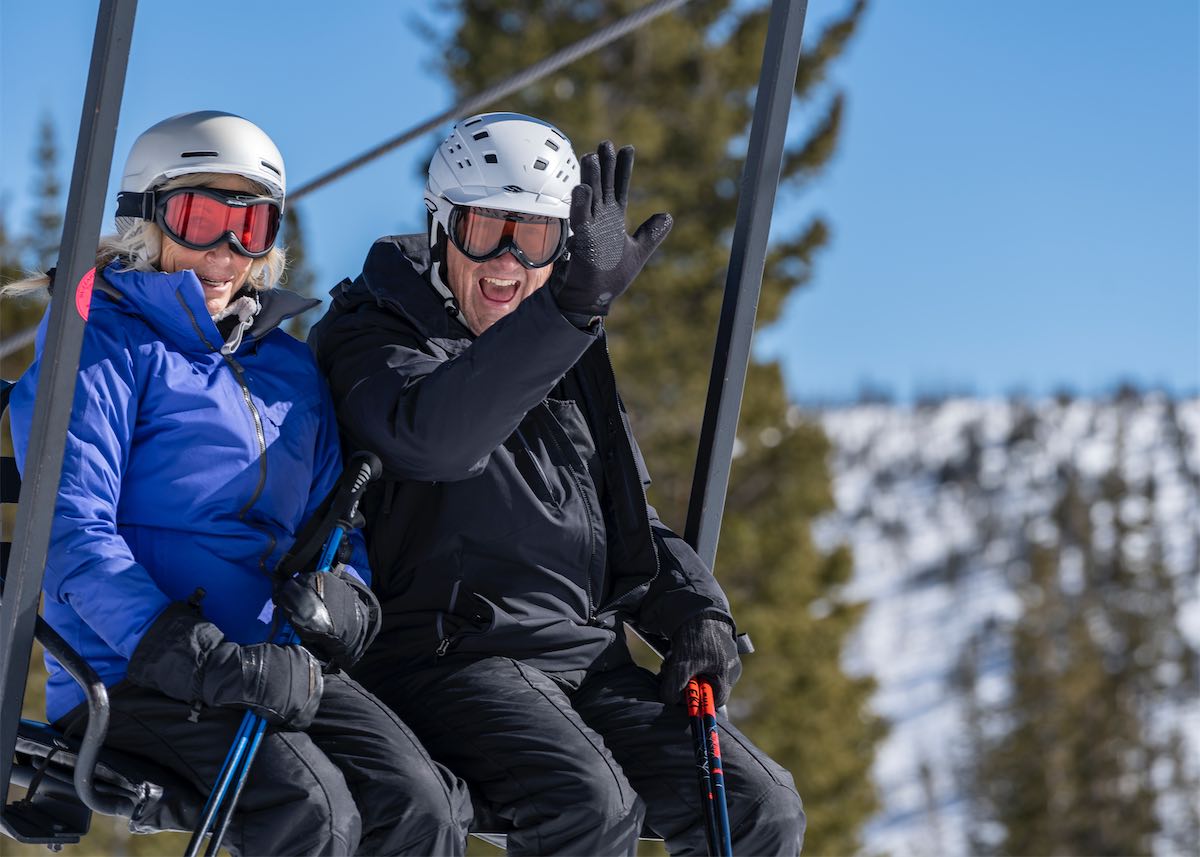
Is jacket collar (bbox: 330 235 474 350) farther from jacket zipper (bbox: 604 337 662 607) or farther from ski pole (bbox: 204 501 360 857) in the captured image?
ski pole (bbox: 204 501 360 857)

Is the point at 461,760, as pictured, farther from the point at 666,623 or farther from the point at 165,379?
the point at 165,379

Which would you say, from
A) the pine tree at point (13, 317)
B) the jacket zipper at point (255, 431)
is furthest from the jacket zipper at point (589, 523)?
the pine tree at point (13, 317)

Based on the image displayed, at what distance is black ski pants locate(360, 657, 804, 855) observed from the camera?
10.9 ft

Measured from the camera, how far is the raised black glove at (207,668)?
2965mm

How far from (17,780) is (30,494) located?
66 cm

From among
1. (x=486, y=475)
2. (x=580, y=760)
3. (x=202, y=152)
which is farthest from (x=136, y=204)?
(x=580, y=760)

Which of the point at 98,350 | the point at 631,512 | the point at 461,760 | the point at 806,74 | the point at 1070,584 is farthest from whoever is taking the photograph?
the point at 1070,584

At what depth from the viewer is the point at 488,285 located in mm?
3760

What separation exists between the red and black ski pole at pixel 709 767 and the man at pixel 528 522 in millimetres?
57

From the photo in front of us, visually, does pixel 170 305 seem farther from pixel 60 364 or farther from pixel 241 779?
pixel 241 779

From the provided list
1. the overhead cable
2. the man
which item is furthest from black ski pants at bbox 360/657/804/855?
the overhead cable

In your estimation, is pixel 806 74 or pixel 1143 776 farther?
pixel 1143 776

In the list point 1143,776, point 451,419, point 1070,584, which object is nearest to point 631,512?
point 451,419

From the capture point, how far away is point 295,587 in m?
3.10
